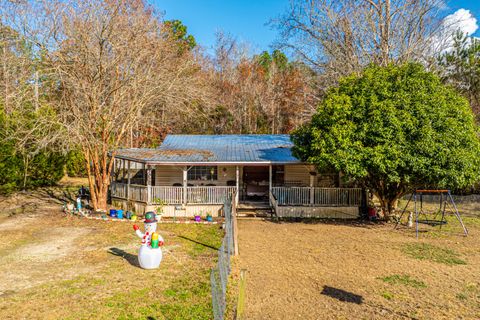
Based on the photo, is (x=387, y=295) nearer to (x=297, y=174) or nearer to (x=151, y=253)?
(x=151, y=253)

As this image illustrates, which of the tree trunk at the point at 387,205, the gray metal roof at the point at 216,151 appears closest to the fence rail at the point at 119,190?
the gray metal roof at the point at 216,151

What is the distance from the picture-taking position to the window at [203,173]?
19594mm

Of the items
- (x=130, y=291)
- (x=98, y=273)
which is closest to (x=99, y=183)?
(x=98, y=273)

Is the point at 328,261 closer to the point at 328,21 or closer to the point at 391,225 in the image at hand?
the point at 391,225

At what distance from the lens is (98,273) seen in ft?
28.8

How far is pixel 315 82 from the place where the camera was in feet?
82.7

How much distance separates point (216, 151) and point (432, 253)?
37.9ft

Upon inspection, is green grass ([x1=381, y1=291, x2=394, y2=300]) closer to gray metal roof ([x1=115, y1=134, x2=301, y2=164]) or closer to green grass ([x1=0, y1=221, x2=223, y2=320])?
green grass ([x1=0, y1=221, x2=223, y2=320])

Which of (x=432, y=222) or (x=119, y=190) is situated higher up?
(x=119, y=190)

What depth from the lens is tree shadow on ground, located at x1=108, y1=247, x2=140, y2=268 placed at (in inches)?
381

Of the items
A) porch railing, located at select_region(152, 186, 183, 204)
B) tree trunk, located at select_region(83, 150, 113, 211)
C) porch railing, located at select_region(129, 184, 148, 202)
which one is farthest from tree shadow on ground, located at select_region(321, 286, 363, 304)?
tree trunk, located at select_region(83, 150, 113, 211)

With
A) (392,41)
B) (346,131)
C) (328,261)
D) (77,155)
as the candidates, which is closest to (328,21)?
(392,41)

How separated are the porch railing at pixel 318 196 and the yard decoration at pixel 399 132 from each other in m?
2.45

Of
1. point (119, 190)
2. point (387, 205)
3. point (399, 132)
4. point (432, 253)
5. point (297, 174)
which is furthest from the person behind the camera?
point (297, 174)
